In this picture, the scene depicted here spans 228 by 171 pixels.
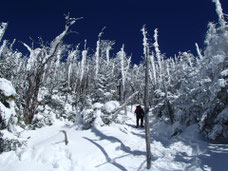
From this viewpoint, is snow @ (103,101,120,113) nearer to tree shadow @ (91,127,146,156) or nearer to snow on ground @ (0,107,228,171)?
tree shadow @ (91,127,146,156)

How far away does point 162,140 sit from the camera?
33.1 ft

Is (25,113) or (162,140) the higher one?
(25,113)

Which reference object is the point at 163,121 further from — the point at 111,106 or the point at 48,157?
the point at 48,157

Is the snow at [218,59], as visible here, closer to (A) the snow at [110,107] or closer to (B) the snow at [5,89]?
(A) the snow at [110,107]

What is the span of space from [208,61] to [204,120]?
8.96 feet

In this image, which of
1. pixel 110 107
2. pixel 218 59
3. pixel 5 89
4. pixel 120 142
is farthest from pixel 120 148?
pixel 5 89

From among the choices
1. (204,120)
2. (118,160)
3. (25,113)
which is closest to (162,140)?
(204,120)

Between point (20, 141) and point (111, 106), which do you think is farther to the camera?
point (111, 106)

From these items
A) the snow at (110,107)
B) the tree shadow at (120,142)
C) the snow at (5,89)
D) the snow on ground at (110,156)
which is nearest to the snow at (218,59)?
the snow on ground at (110,156)

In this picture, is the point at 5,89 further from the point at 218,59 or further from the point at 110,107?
the point at 218,59

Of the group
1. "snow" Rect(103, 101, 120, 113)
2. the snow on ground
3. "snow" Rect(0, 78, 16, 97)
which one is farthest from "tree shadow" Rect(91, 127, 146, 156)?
"snow" Rect(0, 78, 16, 97)

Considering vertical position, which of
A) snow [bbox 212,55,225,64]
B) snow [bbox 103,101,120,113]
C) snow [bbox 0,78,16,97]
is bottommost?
snow [bbox 103,101,120,113]

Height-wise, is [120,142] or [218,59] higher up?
[218,59]

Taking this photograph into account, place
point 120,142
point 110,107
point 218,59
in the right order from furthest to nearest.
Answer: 1. point 110,107
2. point 120,142
3. point 218,59
